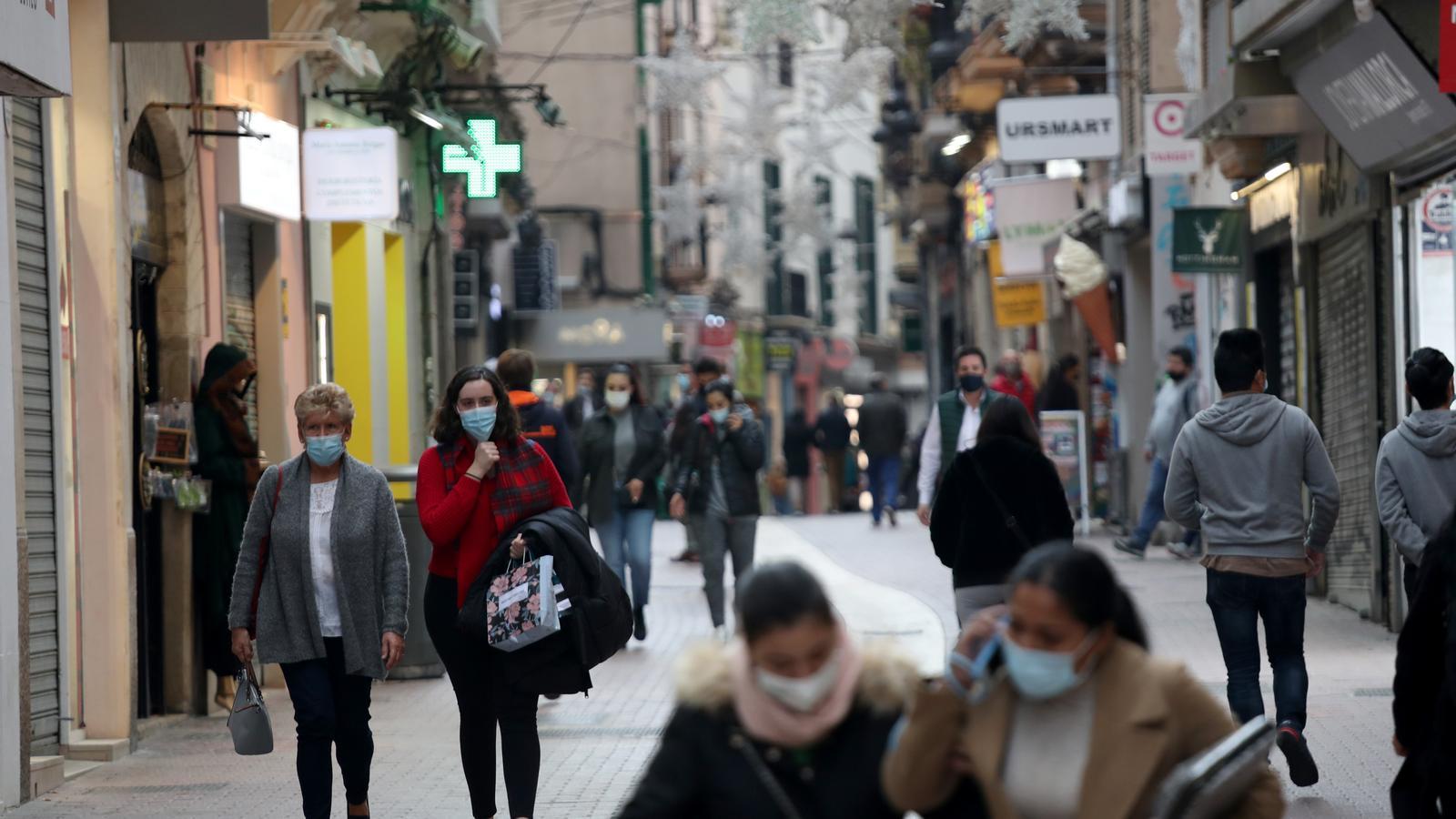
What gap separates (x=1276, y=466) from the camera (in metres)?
8.77

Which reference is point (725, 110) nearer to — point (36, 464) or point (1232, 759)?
point (36, 464)

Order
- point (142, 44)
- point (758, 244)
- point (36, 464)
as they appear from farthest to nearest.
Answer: point (758, 244) < point (142, 44) < point (36, 464)

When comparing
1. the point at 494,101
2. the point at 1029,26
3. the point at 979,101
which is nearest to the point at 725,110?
the point at 979,101

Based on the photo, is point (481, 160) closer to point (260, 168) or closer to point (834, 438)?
point (260, 168)

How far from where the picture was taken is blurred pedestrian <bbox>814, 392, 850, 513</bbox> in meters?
33.8

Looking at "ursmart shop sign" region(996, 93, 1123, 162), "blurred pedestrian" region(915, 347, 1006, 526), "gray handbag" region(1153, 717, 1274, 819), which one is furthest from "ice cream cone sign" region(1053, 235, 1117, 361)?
"gray handbag" region(1153, 717, 1274, 819)

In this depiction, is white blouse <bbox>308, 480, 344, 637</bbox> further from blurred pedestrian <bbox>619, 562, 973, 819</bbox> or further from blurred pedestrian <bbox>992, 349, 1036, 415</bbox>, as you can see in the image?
blurred pedestrian <bbox>992, 349, 1036, 415</bbox>

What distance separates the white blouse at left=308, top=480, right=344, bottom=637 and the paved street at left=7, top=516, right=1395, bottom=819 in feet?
5.10

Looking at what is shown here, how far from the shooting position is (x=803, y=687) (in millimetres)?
4035

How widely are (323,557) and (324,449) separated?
1.23ft

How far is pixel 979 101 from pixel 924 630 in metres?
20.3

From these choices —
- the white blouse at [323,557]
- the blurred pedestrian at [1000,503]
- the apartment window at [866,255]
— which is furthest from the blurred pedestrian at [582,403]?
the apartment window at [866,255]

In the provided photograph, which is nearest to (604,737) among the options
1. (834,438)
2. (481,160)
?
(481,160)

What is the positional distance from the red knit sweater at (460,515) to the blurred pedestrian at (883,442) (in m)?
20.1
